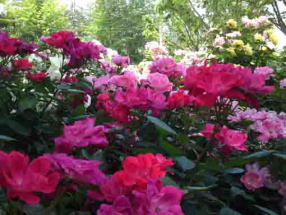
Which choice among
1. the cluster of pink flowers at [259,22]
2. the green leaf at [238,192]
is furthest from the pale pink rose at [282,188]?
the cluster of pink flowers at [259,22]

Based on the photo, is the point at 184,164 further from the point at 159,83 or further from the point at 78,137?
the point at 159,83

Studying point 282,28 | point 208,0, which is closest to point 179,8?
point 208,0

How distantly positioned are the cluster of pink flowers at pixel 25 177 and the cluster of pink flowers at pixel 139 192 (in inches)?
4.1

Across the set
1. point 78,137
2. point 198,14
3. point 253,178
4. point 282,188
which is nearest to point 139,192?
point 78,137

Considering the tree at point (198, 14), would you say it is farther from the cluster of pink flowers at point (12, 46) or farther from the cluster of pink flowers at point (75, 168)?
→ the cluster of pink flowers at point (75, 168)

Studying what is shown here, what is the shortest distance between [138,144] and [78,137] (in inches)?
12.6

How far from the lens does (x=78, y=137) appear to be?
38.0 inches

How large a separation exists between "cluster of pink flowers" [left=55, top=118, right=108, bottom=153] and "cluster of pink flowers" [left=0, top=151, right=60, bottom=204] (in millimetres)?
195

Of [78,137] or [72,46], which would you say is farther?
[72,46]

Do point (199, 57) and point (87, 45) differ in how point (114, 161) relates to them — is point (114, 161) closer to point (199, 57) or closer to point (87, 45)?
point (87, 45)

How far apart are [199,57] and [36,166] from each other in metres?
3.57

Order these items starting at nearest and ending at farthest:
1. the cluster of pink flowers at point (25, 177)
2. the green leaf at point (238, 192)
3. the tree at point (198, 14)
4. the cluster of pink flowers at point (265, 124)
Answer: the cluster of pink flowers at point (25, 177)
the green leaf at point (238, 192)
the cluster of pink flowers at point (265, 124)
the tree at point (198, 14)

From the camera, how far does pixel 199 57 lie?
421 cm

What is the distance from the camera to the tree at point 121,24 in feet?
70.2
